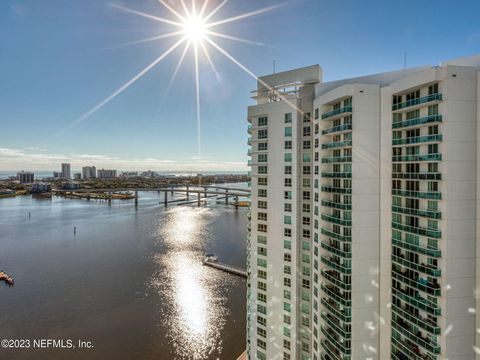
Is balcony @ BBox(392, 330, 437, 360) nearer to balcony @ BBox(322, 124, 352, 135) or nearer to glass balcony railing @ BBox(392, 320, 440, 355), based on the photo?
glass balcony railing @ BBox(392, 320, 440, 355)

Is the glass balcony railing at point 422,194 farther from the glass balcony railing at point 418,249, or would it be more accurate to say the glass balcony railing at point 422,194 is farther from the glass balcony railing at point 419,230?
the glass balcony railing at point 418,249

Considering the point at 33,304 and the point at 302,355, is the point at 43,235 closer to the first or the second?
the point at 33,304

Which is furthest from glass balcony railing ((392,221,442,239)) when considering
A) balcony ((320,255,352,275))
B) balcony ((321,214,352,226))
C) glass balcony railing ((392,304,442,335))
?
glass balcony railing ((392,304,442,335))

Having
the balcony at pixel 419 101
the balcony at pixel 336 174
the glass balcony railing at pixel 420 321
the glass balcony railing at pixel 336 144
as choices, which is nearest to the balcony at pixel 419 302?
the glass balcony railing at pixel 420 321

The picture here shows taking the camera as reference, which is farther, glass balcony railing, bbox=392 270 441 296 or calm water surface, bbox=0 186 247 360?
calm water surface, bbox=0 186 247 360

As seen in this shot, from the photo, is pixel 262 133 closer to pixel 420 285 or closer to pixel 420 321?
pixel 420 285

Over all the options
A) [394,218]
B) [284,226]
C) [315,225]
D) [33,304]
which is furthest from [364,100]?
[33,304]
